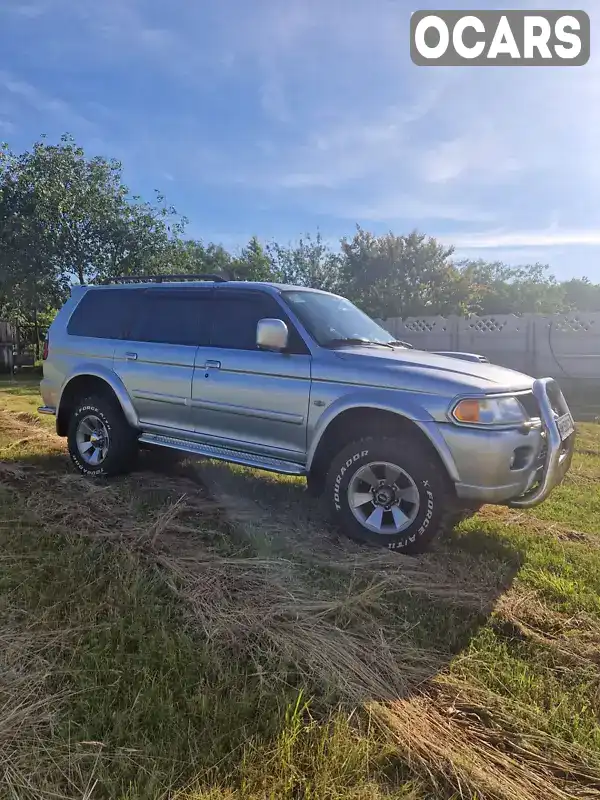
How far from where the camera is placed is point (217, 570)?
10.2 ft

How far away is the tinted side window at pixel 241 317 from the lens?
4.32 meters

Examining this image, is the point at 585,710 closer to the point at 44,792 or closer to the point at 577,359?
the point at 44,792

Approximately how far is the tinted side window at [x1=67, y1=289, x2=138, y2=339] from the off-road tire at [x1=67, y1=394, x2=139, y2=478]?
66 cm

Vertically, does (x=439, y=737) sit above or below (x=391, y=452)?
below

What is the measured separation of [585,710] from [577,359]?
13227 millimetres

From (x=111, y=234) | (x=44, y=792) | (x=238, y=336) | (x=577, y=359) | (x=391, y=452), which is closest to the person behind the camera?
(x=44, y=792)

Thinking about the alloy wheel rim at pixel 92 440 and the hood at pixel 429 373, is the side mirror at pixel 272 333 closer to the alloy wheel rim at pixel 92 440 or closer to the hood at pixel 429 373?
the hood at pixel 429 373

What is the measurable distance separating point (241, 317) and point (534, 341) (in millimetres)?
12055

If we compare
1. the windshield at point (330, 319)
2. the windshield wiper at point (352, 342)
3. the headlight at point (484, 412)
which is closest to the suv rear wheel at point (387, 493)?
the headlight at point (484, 412)

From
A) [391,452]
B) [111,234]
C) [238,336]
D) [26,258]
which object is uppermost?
[111,234]

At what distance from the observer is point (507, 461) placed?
10.4ft

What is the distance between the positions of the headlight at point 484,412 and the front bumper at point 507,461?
58mm

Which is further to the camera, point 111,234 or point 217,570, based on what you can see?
point 111,234

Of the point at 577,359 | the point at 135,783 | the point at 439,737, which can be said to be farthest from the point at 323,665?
the point at 577,359
